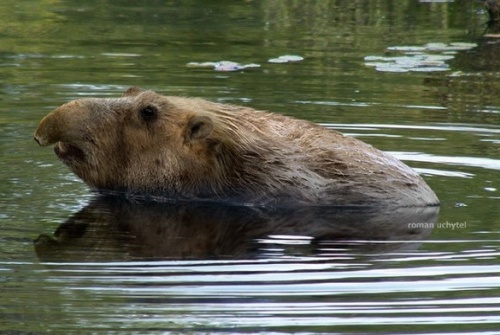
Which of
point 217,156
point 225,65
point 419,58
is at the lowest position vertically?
point 419,58

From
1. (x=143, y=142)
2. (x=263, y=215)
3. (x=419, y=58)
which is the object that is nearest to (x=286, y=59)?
(x=419, y=58)

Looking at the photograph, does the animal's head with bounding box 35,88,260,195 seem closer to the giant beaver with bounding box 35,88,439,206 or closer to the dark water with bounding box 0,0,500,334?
the giant beaver with bounding box 35,88,439,206

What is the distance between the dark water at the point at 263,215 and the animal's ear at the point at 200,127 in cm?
50

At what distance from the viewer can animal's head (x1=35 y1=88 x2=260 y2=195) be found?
9516 mm

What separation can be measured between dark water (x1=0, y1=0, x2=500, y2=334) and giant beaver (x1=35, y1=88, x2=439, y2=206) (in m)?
0.17

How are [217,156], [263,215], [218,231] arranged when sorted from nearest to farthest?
[218,231]
[263,215]
[217,156]

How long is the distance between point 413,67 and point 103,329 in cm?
915

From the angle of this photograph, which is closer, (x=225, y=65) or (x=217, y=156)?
(x=217, y=156)

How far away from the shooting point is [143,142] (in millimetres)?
9742

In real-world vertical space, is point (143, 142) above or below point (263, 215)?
above

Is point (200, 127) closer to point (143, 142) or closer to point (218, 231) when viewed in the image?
point (143, 142)

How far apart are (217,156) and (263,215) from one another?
609 mm

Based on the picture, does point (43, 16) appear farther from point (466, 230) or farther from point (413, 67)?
point (466, 230)

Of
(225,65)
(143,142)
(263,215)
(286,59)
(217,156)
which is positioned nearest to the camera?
(263,215)
